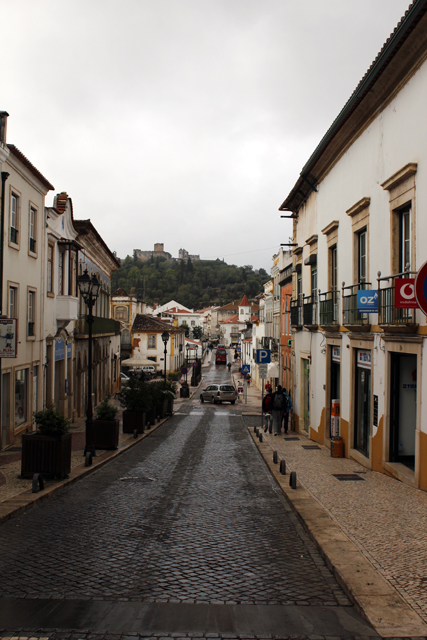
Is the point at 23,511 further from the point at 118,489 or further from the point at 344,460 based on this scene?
the point at 344,460

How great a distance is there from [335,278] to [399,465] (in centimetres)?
689

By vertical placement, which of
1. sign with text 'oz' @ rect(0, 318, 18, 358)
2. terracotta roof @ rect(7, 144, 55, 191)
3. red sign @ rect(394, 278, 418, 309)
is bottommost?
sign with text 'oz' @ rect(0, 318, 18, 358)

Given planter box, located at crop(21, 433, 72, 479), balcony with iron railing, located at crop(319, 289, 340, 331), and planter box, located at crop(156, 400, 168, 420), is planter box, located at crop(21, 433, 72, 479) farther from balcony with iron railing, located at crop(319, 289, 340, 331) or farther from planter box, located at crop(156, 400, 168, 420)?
planter box, located at crop(156, 400, 168, 420)

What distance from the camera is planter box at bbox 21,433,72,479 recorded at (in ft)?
36.2

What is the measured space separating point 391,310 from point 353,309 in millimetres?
2814

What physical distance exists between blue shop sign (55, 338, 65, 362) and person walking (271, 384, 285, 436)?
8686mm

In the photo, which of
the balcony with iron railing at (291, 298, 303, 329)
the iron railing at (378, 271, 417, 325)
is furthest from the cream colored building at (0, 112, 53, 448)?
the iron railing at (378, 271, 417, 325)

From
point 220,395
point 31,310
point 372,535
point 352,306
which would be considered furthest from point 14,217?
point 220,395

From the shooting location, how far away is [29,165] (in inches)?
680

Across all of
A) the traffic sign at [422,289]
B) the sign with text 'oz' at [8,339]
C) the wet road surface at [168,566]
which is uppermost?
the traffic sign at [422,289]

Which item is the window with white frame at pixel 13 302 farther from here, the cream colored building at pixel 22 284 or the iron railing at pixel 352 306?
the iron railing at pixel 352 306

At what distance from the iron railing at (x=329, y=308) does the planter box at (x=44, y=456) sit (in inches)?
330

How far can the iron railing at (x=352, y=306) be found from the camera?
13.4 meters

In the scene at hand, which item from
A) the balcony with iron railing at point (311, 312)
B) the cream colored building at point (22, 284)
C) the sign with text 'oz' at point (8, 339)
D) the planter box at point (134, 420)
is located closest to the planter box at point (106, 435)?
the cream colored building at point (22, 284)
